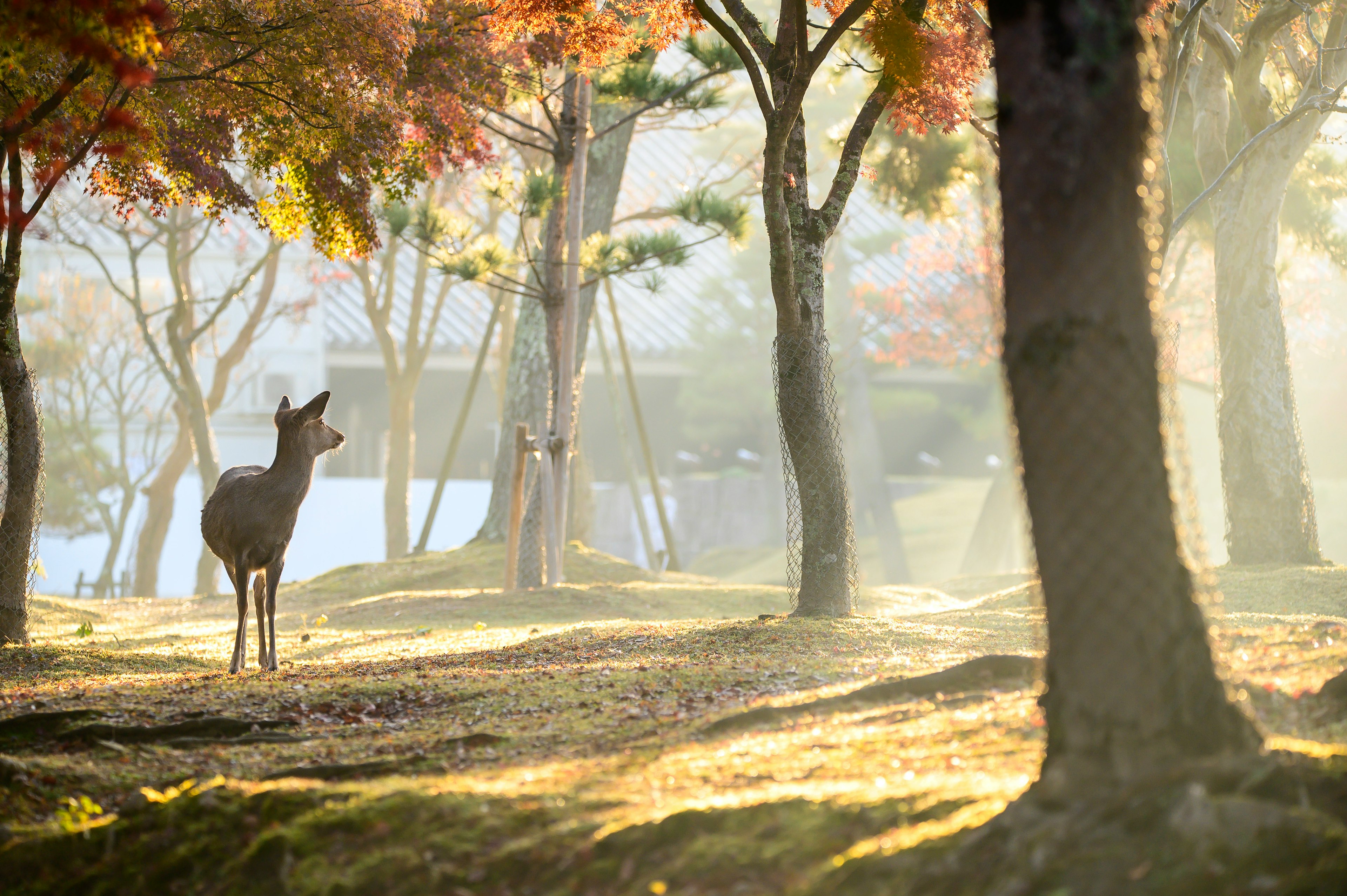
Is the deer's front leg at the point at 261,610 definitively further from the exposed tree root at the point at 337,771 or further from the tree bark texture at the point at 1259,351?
the tree bark texture at the point at 1259,351

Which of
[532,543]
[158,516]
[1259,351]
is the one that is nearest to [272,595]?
[532,543]

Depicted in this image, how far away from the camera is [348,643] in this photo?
8.99 meters

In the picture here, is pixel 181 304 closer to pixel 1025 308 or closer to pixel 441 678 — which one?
pixel 441 678

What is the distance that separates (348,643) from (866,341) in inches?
833

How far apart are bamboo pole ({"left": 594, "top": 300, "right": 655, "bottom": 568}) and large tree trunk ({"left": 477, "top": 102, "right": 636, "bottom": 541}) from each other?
1717 millimetres

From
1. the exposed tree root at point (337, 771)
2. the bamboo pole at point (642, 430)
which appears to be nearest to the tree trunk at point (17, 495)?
the exposed tree root at point (337, 771)

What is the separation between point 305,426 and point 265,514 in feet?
2.19

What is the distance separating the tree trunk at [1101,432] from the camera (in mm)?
2947

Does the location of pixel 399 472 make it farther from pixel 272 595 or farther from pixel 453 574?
pixel 272 595

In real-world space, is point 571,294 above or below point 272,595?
above

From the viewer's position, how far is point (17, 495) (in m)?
7.43

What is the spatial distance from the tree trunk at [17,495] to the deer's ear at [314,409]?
1.98m

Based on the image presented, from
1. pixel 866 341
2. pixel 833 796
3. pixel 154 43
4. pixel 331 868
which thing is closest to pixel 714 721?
pixel 833 796

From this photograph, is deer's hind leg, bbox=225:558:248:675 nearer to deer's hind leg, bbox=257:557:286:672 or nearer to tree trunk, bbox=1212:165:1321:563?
→ deer's hind leg, bbox=257:557:286:672
